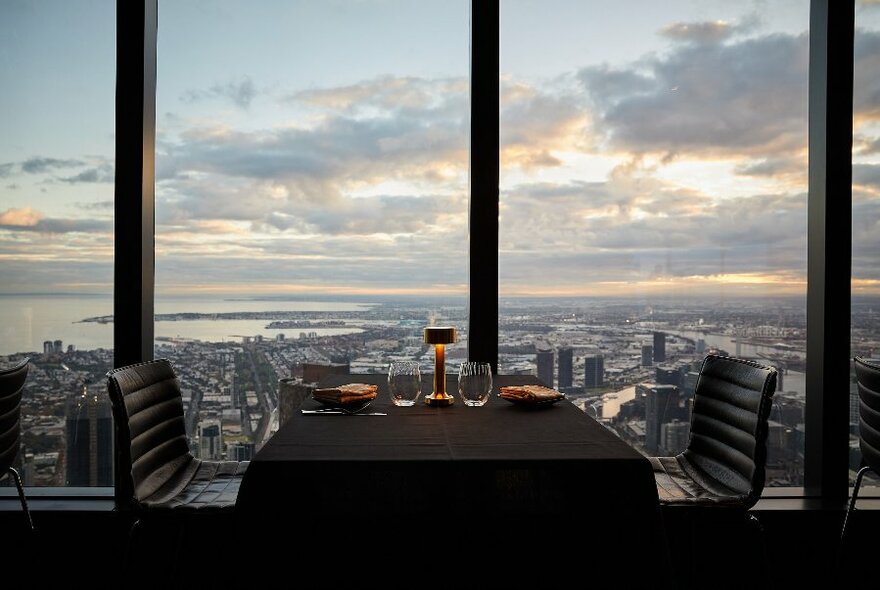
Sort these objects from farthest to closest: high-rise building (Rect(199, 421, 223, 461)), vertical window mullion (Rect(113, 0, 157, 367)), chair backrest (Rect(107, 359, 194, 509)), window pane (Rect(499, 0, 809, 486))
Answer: window pane (Rect(499, 0, 809, 486)) < high-rise building (Rect(199, 421, 223, 461)) < vertical window mullion (Rect(113, 0, 157, 367)) < chair backrest (Rect(107, 359, 194, 509))

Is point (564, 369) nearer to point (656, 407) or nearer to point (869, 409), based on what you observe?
point (656, 407)

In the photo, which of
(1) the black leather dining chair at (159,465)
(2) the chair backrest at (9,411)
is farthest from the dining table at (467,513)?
(2) the chair backrest at (9,411)

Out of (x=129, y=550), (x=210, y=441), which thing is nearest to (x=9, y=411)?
(x=129, y=550)

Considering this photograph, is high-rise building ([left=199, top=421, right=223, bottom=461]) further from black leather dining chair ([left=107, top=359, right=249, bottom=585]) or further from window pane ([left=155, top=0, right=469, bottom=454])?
black leather dining chair ([left=107, top=359, right=249, bottom=585])

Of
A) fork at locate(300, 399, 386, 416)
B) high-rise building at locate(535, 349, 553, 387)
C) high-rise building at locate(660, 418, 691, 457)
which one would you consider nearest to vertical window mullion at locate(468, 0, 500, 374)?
high-rise building at locate(535, 349, 553, 387)

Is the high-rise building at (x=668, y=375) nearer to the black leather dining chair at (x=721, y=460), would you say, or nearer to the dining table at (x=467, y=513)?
the black leather dining chair at (x=721, y=460)

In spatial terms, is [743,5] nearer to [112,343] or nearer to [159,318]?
[159,318]
